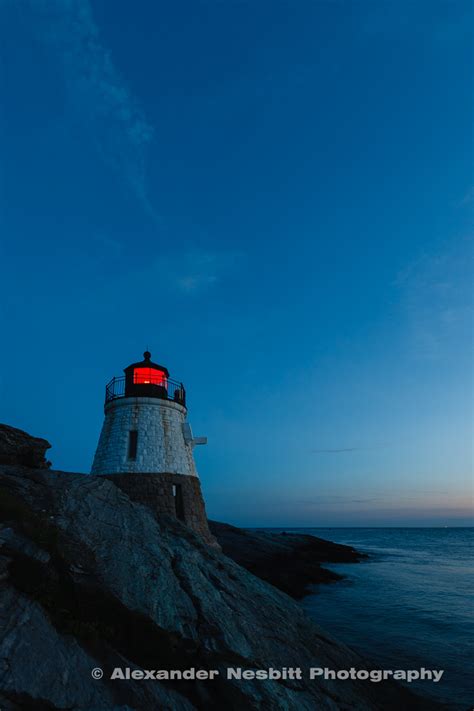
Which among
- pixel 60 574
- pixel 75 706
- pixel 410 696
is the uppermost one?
pixel 60 574

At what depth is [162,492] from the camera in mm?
19250

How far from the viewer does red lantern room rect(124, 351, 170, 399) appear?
2102 centimetres

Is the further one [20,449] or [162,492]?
[162,492]

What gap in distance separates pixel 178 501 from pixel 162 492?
1.18 m

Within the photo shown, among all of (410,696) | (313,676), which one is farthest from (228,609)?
(410,696)

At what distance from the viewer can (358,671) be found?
1149 cm

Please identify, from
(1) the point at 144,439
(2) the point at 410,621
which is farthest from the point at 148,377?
(2) the point at 410,621

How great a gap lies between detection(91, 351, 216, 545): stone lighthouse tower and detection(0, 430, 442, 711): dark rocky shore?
21.9ft

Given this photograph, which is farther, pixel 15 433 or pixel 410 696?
pixel 15 433

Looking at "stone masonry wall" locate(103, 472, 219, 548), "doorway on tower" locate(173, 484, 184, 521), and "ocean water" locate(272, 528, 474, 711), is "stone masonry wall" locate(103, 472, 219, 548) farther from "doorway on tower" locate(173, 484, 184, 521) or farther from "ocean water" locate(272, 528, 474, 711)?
"ocean water" locate(272, 528, 474, 711)

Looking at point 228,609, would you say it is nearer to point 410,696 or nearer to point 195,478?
point 410,696

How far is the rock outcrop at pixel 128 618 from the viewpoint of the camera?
623cm

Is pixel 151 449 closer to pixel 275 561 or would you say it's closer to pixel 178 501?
pixel 178 501

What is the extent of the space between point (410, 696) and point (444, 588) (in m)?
26.3
